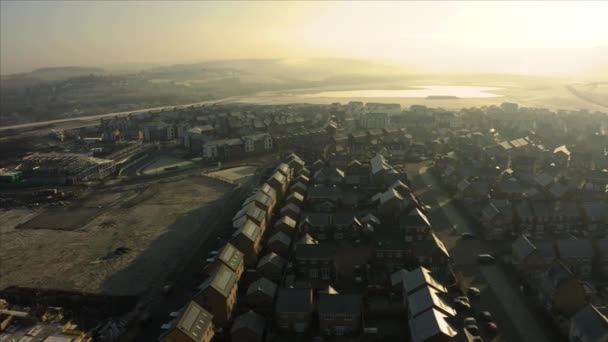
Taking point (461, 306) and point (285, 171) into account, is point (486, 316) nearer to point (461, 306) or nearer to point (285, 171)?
point (461, 306)

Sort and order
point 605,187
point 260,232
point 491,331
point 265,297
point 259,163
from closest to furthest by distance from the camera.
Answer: point 491,331, point 265,297, point 260,232, point 605,187, point 259,163

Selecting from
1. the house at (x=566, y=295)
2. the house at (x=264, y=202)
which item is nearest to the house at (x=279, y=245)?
the house at (x=264, y=202)

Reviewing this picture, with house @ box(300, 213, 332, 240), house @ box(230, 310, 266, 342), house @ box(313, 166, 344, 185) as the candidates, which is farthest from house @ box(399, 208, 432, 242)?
house @ box(230, 310, 266, 342)

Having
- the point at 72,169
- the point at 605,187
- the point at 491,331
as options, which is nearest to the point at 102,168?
the point at 72,169

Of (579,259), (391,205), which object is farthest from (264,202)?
(579,259)

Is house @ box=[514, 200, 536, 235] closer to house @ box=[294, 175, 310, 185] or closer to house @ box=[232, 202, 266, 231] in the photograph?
house @ box=[232, 202, 266, 231]

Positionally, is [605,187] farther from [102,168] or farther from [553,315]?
[102,168]

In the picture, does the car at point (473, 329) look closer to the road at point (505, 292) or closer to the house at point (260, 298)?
the road at point (505, 292)
